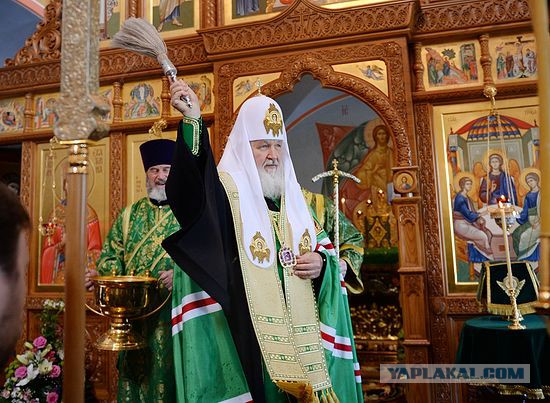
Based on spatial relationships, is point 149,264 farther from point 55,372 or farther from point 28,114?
point 28,114

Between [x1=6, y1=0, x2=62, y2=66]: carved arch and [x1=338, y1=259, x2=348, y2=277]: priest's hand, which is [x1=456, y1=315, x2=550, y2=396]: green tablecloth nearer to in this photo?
[x1=338, y1=259, x2=348, y2=277]: priest's hand

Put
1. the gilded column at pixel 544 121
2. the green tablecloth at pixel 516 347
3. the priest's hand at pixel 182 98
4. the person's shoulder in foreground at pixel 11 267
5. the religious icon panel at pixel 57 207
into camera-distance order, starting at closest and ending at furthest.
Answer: the gilded column at pixel 544 121
the person's shoulder in foreground at pixel 11 267
the priest's hand at pixel 182 98
the green tablecloth at pixel 516 347
the religious icon panel at pixel 57 207

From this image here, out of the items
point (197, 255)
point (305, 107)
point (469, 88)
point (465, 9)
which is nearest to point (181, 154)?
point (197, 255)

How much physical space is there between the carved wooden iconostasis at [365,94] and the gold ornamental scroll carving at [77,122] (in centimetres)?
318

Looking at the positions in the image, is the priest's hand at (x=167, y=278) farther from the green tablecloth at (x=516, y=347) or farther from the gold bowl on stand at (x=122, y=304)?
the green tablecloth at (x=516, y=347)

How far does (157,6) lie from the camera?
19.0 ft

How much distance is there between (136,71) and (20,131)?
1.69m

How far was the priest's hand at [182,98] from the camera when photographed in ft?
6.67

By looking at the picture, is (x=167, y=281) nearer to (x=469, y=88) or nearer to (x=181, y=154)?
(x=181, y=154)

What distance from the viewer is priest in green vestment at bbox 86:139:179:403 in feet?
10.3

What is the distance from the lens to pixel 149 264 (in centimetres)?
333

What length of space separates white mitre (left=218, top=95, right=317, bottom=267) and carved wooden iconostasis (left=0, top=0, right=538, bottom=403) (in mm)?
2027

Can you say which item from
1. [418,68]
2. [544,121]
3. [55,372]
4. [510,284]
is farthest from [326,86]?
[544,121]

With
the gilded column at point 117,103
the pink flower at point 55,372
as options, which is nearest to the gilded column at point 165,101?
the gilded column at point 117,103
